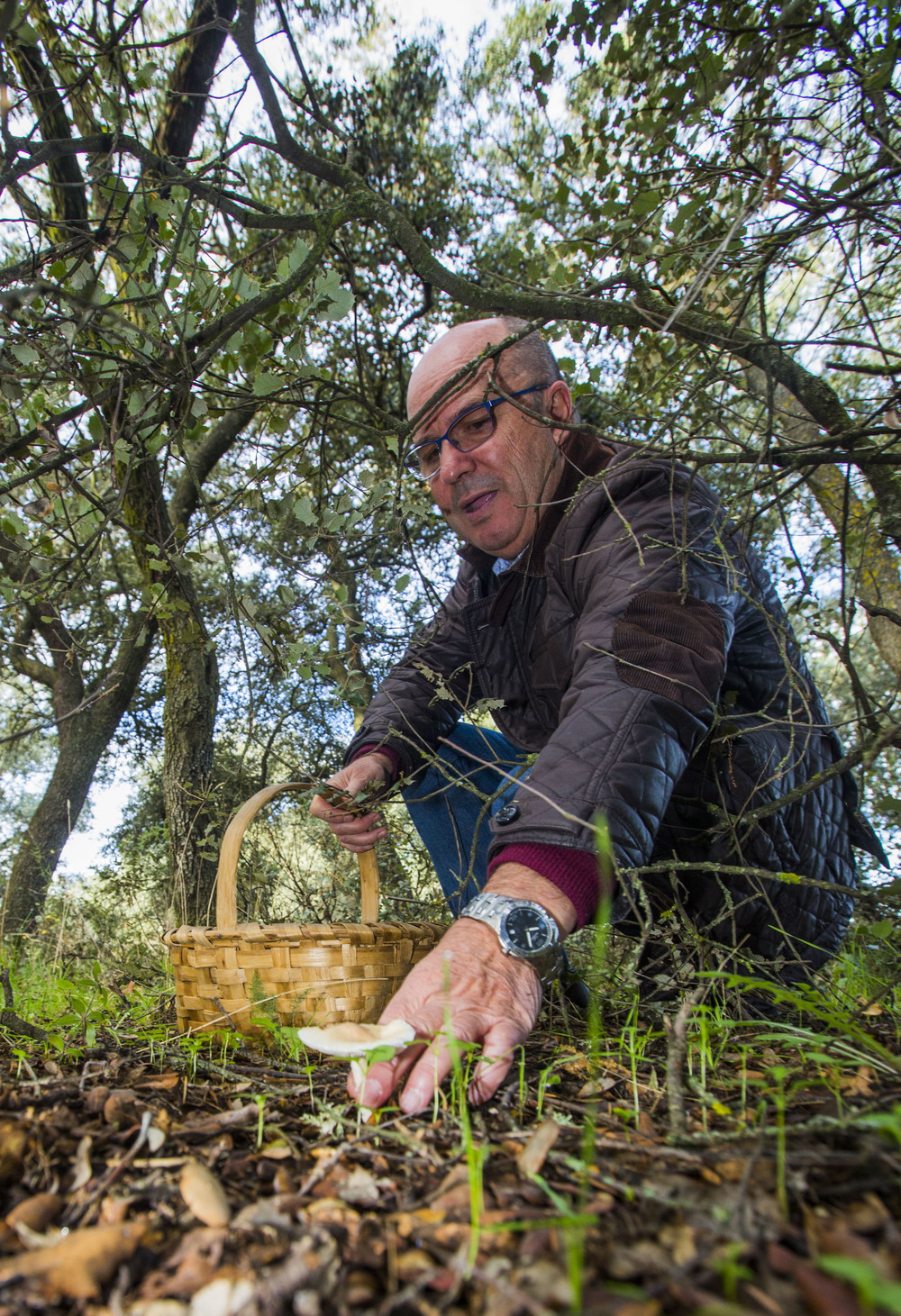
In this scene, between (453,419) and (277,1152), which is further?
(453,419)

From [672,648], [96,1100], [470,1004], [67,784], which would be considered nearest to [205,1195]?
[96,1100]

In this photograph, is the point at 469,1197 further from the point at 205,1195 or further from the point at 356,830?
the point at 356,830

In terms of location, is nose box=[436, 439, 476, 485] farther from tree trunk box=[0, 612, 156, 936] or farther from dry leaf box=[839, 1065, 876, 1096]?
tree trunk box=[0, 612, 156, 936]

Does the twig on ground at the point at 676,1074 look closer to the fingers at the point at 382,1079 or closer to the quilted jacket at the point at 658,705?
the quilted jacket at the point at 658,705

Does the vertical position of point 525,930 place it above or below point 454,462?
below

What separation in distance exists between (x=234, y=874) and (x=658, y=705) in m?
1.33

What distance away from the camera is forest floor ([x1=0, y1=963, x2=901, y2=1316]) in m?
0.72

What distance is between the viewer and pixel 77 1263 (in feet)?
2.55

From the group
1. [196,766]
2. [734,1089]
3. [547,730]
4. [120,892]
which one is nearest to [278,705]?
[196,766]

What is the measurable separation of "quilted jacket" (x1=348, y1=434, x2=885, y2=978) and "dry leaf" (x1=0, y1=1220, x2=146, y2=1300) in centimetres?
97

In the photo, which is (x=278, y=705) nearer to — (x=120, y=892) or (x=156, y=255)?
(x=120, y=892)

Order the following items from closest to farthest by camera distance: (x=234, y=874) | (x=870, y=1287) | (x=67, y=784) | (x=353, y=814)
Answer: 1. (x=870, y=1287)
2. (x=234, y=874)
3. (x=353, y=814)
4. (x=67, y=784)

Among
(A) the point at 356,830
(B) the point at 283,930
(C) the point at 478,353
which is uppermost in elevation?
(C) the point at 478,353

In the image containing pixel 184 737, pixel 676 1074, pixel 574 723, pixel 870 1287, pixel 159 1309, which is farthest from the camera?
pixel 184 737
